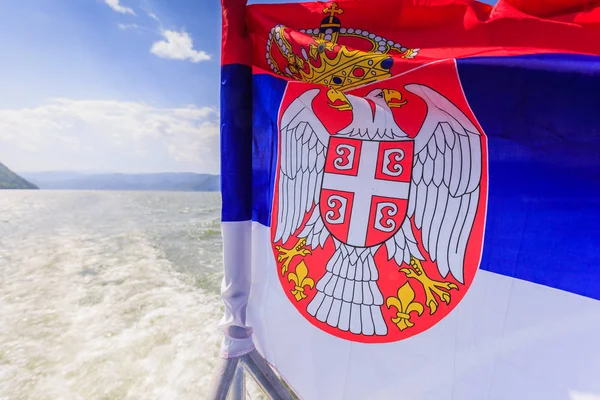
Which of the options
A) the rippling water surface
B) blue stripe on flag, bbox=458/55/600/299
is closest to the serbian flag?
blue stripe on flag, bbox=458/55/600/299

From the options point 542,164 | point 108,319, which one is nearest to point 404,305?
point 542,164

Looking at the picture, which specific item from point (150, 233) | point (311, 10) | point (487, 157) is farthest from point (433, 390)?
point (150, 233)

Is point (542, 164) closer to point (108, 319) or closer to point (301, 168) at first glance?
point (301, 168)

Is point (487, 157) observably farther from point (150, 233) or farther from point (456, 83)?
point (150, 233)

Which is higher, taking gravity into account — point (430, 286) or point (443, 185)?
point (443, 185)

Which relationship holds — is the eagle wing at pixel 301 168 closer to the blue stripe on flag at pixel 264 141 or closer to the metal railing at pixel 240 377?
the blue stripe on flag at pixel 264 141

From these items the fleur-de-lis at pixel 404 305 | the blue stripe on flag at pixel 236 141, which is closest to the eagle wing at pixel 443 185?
the fleur-de-lis at pixel 404 305

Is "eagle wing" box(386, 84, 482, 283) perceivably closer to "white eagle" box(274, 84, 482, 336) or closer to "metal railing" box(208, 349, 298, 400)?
"white eagle" box(274, 84, 482, 336)
